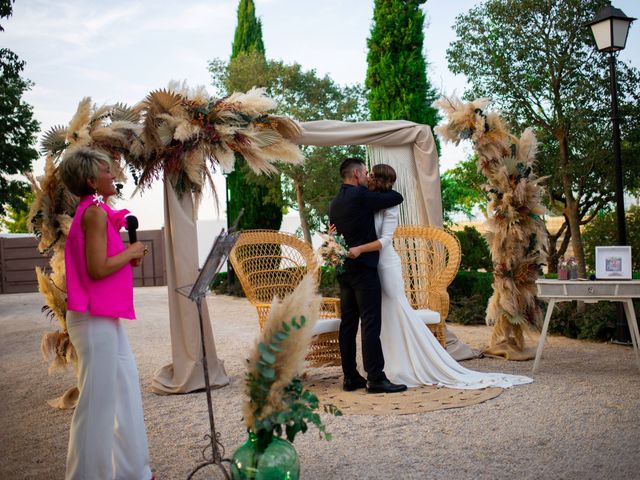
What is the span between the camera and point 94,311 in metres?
2.82

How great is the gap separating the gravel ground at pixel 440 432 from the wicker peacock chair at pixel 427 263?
730 mm

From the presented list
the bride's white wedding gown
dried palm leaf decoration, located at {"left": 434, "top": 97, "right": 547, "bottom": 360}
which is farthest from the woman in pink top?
dried palm leaf decoration, located at {"left": 434, "top": 97, "right": 547, "bottom": 360}

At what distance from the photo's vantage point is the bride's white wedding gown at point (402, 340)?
5.36m

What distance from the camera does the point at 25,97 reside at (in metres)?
18.0

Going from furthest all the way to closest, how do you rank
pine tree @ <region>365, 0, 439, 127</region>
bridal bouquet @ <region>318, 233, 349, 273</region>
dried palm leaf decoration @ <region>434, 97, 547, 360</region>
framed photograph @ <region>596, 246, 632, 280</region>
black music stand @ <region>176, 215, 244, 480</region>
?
pine tree @ <region>365, 0, 439, 127</region>, dried palm leaf decoration @ <region>434, 97, 547, 360</region>, framed photograph @ <region>596, 246, 632, 280</region>, bridal bouquet @ <region>318, 233, 349, 273</region>, black music stand @ <region>176, 215, 244, 480</region>

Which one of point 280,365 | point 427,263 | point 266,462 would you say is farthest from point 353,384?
point 280,365

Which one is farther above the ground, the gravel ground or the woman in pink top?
the woman in pink top

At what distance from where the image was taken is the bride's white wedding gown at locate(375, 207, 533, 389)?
5363 millimetres

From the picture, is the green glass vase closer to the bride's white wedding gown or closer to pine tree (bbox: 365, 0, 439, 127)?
the bride's white wedding gown

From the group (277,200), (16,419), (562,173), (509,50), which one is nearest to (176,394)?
(16,419)

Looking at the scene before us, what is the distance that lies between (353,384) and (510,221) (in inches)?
90.4

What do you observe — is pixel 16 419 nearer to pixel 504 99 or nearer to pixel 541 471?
pixel 541 471

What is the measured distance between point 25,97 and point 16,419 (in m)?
15.2

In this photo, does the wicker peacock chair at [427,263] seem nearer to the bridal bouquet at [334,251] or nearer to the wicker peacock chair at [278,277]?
the wicker peacock chair at [278,277]
